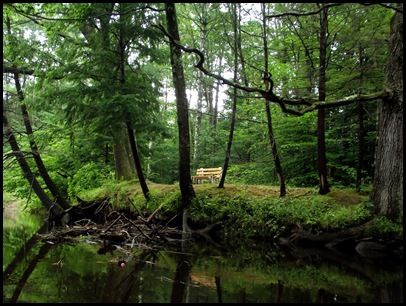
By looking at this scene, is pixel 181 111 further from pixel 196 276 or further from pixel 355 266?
pixel 355 266

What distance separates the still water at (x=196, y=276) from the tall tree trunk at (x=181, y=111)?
2.44 m

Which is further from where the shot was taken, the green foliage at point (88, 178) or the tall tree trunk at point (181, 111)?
the green foliage at point (88, 178)

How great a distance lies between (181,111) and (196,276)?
5.56 meters

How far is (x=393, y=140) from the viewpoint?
7.91m

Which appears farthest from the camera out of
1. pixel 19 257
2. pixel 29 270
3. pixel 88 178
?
pixel 88 178

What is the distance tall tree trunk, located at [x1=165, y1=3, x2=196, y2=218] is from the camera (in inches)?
380

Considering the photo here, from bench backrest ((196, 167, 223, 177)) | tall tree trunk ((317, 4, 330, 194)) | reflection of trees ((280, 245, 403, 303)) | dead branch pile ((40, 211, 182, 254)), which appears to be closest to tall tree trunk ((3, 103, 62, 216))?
dead branch pile ((40, 211, 182, 254))

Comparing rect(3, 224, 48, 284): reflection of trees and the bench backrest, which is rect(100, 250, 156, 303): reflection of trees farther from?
the bench backrest

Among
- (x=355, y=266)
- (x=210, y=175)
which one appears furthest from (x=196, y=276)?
(x=210, y=175)

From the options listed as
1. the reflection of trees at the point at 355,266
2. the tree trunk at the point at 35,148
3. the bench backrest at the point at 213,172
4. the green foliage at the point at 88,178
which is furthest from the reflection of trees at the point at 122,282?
the green foliage at the point at 88,178

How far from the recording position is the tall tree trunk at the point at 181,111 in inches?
380

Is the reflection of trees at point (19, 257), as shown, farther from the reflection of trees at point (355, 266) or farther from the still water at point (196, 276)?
the reflection of trees at point (355, 266)

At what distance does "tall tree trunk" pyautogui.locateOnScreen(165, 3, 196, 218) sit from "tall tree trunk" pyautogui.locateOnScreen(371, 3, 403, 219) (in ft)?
17.5

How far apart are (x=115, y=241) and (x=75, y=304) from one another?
195 inches
